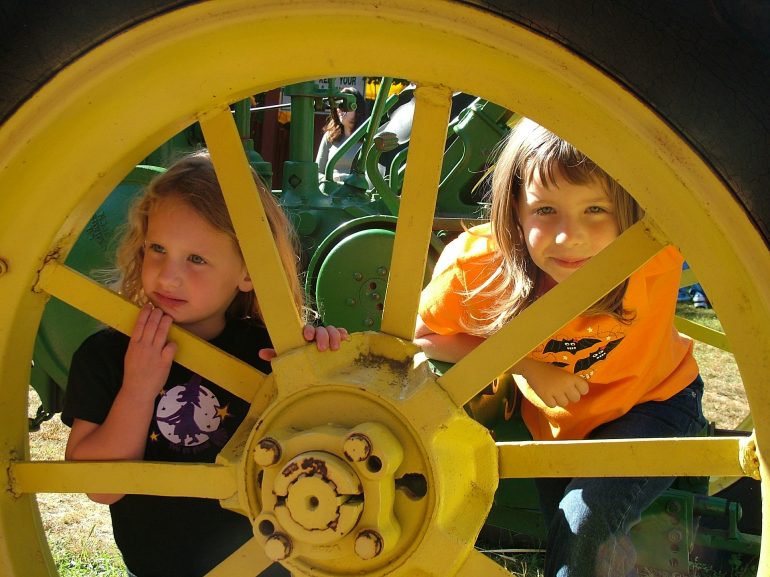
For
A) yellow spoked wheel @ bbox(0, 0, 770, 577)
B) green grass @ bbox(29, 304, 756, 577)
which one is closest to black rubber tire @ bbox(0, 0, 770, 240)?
yellow spoked wheel @ bbox(0, 0, 770, 577)

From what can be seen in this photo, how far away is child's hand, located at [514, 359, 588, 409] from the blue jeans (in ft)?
0.46

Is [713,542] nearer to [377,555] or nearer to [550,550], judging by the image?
[550,550]

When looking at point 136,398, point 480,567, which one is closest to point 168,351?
point 136,398

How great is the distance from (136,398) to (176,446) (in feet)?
0.53

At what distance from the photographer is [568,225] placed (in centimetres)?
154

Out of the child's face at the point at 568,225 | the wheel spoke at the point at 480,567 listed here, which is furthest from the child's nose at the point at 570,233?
the wheel spoke at the point at 480,567

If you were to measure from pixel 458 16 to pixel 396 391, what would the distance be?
49cm

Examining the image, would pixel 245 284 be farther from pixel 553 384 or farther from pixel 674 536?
pixel 674 536

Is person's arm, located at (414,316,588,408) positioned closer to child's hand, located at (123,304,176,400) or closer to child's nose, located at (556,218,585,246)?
child's nose, located at (556,218,585,246)

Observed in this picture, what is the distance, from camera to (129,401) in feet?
4.90

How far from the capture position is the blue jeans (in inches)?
61.3

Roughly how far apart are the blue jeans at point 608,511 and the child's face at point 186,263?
74cm

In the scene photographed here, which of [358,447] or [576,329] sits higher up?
[576,329]

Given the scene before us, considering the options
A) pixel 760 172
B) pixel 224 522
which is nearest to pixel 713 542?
pixel 224 522
